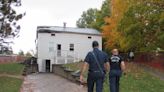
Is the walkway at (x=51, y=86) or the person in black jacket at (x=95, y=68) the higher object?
the person in black jacket at (x=95, y=68)

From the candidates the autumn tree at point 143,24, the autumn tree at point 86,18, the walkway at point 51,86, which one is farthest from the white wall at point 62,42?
the autumn tree at point 86,18

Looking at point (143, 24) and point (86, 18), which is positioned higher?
point (86, 18)

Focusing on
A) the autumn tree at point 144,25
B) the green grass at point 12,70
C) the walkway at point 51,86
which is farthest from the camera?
the green grass at point 12,70

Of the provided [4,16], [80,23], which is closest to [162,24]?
[4,16]

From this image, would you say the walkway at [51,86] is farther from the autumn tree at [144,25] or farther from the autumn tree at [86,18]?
the autumn tree at [86,18]

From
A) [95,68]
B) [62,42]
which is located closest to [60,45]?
[62,42]

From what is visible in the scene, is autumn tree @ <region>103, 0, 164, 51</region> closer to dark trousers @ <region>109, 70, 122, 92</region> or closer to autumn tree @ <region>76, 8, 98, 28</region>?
dark trousers @ <region>109, 70, 122, 92</region>

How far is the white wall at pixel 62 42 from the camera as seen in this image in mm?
56719

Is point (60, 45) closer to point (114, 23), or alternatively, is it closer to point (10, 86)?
point (114, 23)

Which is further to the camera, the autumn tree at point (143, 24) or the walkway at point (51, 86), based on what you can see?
the autumn tree at point (143, 24)

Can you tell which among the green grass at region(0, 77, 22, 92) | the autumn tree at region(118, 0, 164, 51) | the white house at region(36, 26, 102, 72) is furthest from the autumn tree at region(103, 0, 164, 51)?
the white house at region(36, 26, 102, 72)

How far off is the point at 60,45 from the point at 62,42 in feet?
1.64

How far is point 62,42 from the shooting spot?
5803 cm

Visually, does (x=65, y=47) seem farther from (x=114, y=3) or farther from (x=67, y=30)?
(x=114, y=3)
